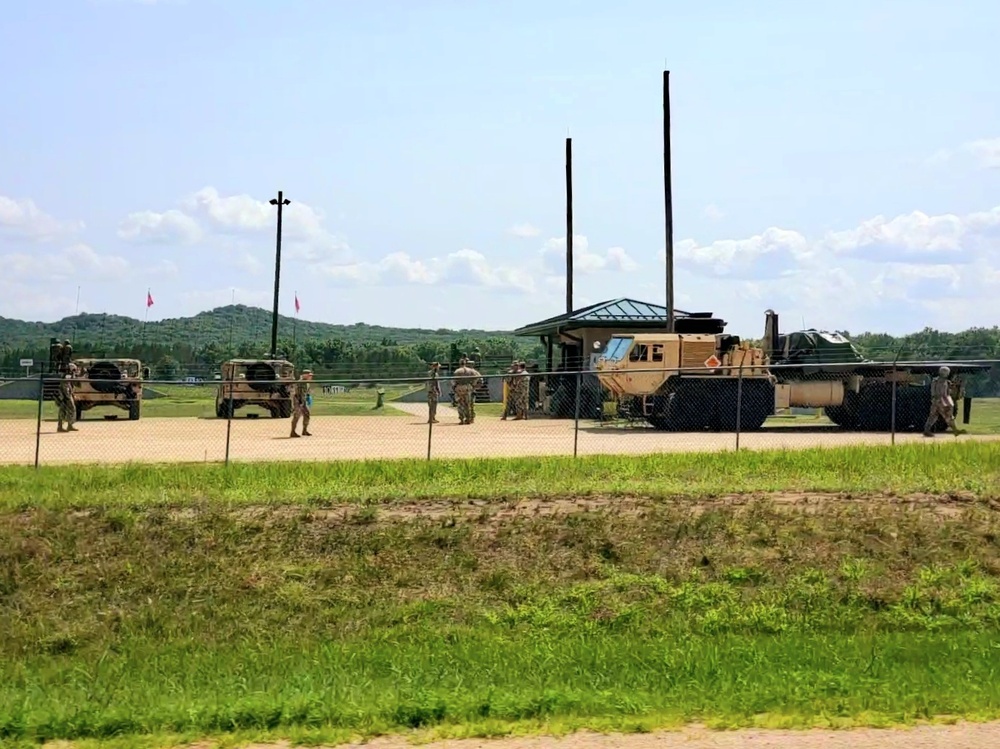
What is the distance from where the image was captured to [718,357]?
33.3m

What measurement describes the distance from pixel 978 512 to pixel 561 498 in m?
4.88

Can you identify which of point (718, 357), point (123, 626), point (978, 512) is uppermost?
point (718, 357)

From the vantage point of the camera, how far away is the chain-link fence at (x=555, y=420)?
24.5 metres

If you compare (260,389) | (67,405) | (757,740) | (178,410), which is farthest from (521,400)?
(757,740)

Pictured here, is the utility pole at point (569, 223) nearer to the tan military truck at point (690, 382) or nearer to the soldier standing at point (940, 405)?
the tan military truck at point (690, 382)

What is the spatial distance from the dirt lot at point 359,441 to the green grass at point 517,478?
335 centimetres

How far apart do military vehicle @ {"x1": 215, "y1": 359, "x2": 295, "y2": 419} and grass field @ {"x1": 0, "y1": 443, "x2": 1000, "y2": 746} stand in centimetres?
1950

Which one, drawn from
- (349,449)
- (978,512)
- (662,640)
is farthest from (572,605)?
(349,449)

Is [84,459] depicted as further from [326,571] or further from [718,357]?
[718,357]

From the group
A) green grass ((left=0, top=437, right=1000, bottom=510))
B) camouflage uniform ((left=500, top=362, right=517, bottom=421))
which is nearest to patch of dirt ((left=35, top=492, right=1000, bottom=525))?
green grass ((left=0, top=437, right=1000, bottom=510))

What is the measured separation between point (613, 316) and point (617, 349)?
1074 cm

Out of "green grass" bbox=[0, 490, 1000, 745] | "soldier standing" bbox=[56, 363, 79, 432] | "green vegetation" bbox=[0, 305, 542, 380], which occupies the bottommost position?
"green grass" bbox=[0, 490, 1000, 745]

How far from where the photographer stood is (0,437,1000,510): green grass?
16306mm

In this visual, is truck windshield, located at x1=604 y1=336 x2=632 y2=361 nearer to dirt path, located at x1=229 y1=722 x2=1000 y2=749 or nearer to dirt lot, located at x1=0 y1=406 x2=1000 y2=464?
dirt lot, located at x1=0 y1=406 x2=1000 y2=464
